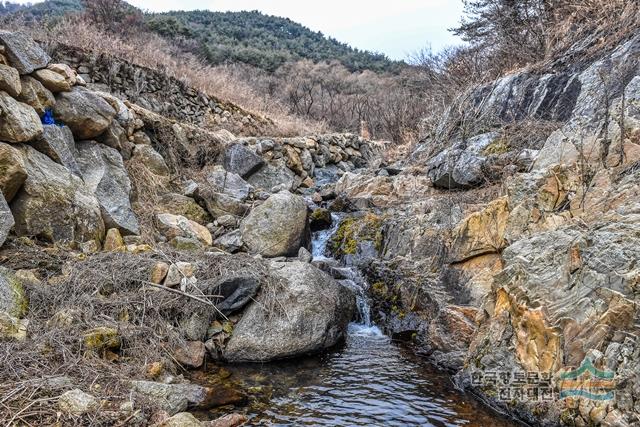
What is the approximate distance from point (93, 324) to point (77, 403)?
1.39m

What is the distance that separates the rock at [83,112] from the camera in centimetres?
697

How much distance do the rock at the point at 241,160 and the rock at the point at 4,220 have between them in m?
5.64

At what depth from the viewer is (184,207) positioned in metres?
8.31

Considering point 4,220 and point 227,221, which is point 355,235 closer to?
point 227,221

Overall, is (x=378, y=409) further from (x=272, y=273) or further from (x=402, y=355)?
(x=272, y=273)

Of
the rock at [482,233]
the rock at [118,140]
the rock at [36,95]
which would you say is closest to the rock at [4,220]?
the rock at [36,95]

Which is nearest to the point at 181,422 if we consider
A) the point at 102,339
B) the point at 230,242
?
the point at 102,339

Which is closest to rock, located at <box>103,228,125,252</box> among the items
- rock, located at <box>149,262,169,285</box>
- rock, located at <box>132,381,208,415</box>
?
rock, located at <box>149,262,169,285</box>

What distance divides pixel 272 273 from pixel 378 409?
2.23m

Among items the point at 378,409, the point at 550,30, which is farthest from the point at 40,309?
the point at 550,30

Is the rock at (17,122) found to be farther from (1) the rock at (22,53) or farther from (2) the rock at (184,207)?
(2) the rock at (184,207)

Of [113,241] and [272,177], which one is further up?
[272,177]

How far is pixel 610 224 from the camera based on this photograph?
3645 mm

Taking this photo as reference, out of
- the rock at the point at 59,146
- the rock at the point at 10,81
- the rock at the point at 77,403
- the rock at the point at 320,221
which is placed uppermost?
the rock at the point at 10,81
